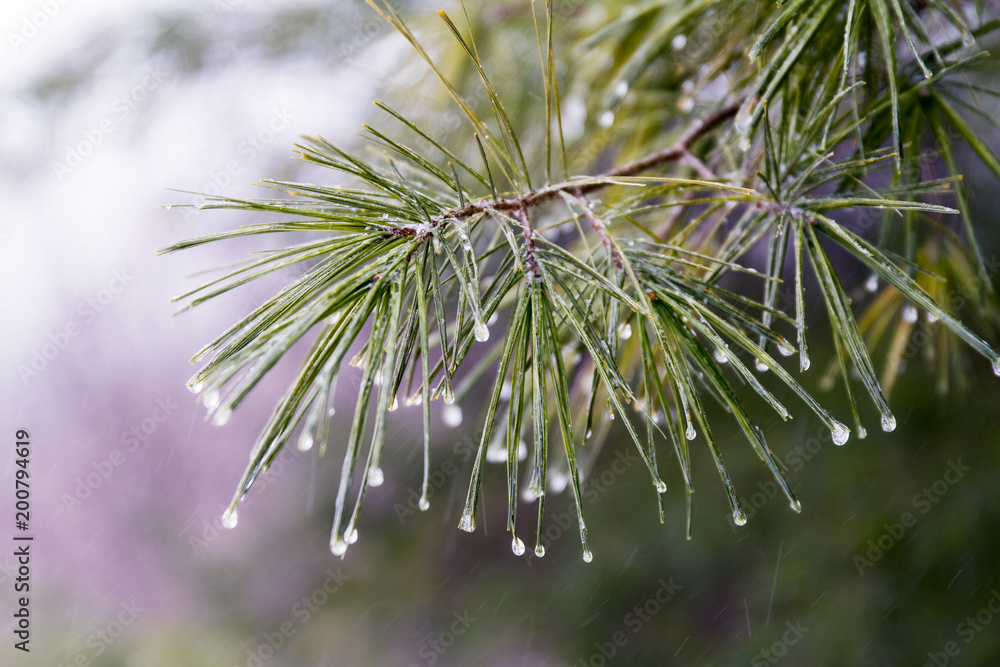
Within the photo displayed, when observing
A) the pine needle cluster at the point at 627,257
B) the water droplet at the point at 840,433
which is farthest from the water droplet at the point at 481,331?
the water droplet at the point at 840,433

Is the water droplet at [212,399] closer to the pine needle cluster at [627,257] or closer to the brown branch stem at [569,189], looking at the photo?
the pine needle cluster at [627,257]

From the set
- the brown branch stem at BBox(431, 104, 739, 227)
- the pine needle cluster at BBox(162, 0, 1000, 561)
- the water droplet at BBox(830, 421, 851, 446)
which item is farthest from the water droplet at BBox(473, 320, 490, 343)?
the water droplet at BBox(830, 421, 851, 446)

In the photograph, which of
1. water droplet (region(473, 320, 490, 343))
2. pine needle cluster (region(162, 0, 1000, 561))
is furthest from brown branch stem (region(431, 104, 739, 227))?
water droplet (region(473, 320, 490, 343))

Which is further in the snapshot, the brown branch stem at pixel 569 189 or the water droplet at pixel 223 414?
the brown branch stem at pixel 569 189

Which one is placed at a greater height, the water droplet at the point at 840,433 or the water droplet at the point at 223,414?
the water droplet at the point at 223,414

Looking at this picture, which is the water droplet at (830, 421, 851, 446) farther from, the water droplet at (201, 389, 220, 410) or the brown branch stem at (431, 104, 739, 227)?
the water droplet at (201, 389, 220, 410)

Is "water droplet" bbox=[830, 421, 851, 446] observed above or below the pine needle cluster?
below

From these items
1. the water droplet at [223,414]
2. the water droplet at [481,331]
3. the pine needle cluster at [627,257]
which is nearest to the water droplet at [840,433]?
the pine needle cluster at [627,257]

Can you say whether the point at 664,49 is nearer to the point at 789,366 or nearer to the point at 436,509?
the point at 789,366

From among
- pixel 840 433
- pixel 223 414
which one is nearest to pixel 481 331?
pixel 223 414

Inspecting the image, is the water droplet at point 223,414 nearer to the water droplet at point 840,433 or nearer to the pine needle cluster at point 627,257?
the pine needle cluster at point 627,257

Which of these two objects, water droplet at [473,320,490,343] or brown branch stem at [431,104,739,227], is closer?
water droplet at [473,320,490,343]

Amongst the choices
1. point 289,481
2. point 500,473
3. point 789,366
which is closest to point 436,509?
point 500,473
